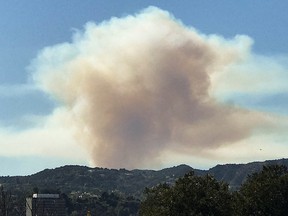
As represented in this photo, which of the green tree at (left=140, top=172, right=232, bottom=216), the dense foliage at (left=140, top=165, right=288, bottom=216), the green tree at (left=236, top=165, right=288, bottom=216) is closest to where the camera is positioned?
the green tree at (left=140, top=172, right=232, bottom=216)

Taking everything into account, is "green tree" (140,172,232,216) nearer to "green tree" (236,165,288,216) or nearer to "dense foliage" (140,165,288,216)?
"dense foliage" (140,165,288,216)

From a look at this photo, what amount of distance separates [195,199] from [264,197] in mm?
13231

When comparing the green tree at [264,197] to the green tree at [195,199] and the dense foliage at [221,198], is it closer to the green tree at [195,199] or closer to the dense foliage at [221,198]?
the dense foliage at [221,198]

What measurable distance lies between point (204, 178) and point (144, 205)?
100.0 feet

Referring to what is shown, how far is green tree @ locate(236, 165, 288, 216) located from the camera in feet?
313

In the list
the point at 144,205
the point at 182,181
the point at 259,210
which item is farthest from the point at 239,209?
the point at 144,205

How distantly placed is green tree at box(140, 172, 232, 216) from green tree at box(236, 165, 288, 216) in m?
2.91

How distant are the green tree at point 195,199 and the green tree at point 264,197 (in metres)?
2.91

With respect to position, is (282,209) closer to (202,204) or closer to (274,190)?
(274,190)

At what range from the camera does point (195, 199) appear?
90.9 meters

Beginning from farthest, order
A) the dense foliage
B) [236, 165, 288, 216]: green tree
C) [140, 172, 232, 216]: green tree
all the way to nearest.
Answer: [236, 165, 288, 216]: green tree < the dense foliage < [140, 172, 232, 216]: green tree

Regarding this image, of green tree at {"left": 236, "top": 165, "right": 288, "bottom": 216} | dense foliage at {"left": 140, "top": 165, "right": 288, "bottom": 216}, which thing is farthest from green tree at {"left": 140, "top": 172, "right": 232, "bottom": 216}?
green tree at {"left": 236, "top": 165, "right": 288, "bottom": 216}

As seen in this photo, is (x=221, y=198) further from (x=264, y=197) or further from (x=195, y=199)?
(x=264, y=197)

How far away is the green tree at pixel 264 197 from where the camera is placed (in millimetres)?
95250
